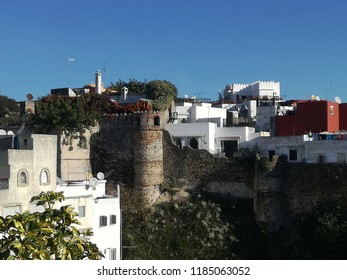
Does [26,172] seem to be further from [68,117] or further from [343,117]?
[343,117]

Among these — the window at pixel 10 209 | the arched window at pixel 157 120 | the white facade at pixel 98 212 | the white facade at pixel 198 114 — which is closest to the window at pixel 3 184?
the window at pixel 10 209

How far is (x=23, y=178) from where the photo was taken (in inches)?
782

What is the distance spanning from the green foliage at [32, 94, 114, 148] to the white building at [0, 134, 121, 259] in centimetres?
340

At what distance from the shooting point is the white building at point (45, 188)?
19234 mm

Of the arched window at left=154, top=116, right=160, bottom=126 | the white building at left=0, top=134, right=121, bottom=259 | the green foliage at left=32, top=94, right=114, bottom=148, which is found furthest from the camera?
the green foliage at left=32, top=94, right=114, bottom=148

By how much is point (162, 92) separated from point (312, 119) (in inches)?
335

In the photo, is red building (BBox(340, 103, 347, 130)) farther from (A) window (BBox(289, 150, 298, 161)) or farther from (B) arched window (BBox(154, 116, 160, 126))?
(B) arched window (BBox(154, 116, 160, 126))

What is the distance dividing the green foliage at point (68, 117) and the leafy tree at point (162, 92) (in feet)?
12.7

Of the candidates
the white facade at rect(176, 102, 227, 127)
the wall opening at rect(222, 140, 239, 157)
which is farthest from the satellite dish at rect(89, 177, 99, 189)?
the white facade at rect(176, 102, 227, 127)

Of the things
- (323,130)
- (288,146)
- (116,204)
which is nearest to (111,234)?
(116,204)

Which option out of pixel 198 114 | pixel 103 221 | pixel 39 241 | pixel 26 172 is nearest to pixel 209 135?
pixel 198 114

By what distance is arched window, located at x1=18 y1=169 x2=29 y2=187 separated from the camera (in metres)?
19.7

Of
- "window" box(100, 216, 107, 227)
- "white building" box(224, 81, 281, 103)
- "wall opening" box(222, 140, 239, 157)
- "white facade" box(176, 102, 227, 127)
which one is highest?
"white building" box(224, 81, 281, 103)

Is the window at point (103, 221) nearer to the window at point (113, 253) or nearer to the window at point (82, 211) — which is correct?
the window at point (113, 253)
